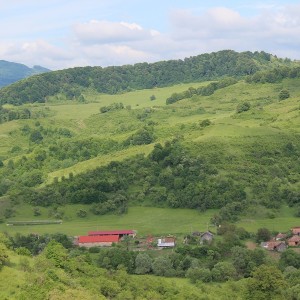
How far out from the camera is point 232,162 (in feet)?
227

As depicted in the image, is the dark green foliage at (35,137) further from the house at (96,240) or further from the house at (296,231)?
the house at (296,231)

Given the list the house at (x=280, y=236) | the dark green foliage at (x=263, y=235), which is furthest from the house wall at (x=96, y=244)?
the house at (x=280, y=236)

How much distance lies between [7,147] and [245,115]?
4530 cm

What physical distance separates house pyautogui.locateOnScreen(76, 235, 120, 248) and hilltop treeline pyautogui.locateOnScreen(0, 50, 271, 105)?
4470 inches

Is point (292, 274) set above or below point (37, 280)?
below

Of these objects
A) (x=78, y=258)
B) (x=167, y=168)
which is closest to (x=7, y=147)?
(x=167, y=168)

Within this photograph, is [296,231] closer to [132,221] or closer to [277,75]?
[132,221]

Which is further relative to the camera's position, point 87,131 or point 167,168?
point 87,131

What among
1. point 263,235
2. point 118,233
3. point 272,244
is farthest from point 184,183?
point 272,244

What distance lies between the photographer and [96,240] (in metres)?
53.9

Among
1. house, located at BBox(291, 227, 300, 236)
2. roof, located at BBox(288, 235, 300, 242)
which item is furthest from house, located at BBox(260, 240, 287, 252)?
house, located at BBox(291, 227, 300, 236)

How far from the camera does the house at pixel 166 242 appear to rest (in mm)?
52469

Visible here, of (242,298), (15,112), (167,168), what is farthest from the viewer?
(15,112)

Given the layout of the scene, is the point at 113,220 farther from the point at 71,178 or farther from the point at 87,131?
the point at 87,131
